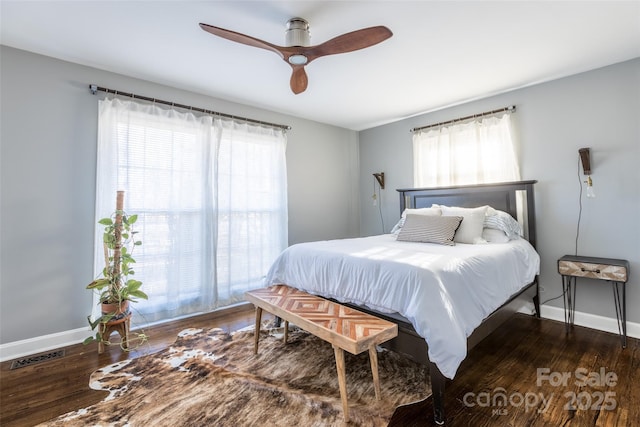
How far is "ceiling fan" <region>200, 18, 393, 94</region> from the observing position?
1.77 metres

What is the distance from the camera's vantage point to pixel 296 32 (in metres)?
2.04

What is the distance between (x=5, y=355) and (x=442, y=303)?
11.0 feet

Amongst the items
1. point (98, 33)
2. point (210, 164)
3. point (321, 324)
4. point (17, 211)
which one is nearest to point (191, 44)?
point (98, 33)

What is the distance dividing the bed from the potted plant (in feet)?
4.09

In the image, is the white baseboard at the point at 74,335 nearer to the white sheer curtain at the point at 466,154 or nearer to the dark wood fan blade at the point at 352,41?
the white sheer curtain at the point at 466,154

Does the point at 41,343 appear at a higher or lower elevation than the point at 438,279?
lower

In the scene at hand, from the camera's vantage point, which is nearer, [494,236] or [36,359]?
[36,359]

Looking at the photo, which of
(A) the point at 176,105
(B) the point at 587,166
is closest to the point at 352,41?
(A) the point at 176,105

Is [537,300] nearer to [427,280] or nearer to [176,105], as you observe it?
[427,280]

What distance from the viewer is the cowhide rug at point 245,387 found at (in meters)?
1.61

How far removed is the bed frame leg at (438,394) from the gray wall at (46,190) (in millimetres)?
3009

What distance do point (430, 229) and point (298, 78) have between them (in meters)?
1.91

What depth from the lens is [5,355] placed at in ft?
7.57

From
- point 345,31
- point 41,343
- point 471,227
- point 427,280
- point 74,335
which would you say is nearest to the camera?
point 427,280
